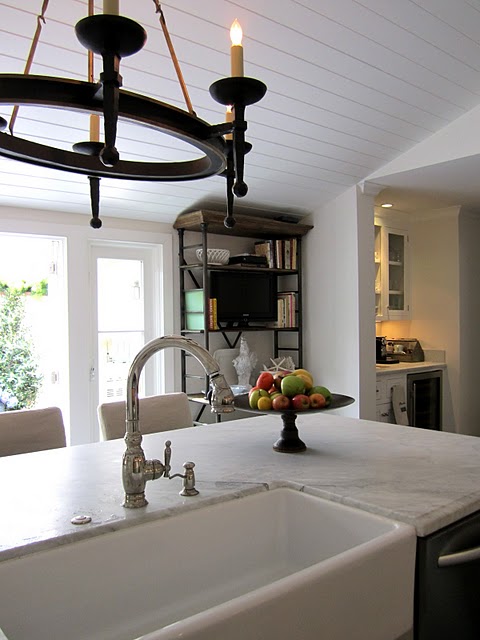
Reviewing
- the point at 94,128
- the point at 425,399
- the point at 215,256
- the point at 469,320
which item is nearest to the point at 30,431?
the point at 94,128

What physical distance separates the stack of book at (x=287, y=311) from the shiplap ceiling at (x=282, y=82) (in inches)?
33.9

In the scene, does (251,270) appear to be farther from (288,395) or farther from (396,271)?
(288,395)

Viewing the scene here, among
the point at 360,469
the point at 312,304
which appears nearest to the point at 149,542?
the point at 360,469

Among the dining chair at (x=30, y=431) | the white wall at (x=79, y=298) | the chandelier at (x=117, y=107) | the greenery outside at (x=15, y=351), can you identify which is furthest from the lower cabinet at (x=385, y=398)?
the chandelier at (x=117, y=107)

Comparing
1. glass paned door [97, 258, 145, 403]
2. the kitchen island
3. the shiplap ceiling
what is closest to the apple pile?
the kitchen island

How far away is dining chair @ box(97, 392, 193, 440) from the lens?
223cm

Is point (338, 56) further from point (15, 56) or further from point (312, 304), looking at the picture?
point (312, 304)

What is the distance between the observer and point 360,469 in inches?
63.1

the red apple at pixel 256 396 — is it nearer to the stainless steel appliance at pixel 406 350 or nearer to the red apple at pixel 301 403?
the red apple at pixel 301 403

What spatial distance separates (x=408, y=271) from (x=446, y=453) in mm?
3878

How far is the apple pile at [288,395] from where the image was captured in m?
1.74

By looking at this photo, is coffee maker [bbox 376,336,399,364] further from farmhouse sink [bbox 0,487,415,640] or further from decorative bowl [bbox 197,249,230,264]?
farmhouse sink [bbox 0,487,415,640]

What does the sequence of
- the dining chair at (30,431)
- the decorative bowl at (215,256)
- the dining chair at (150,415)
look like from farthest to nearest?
1. the decorative bowl at (215,256)
2. the dining chair at (150,415)
3. the dining chair at (30,431)

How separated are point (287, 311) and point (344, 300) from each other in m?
0.47
